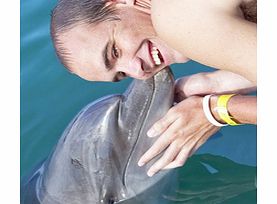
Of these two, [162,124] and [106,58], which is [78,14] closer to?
[106,58]

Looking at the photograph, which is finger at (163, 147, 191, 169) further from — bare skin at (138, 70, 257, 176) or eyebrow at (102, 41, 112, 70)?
eyebrow at (102, 41, 112, 70)

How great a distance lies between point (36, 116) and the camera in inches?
158

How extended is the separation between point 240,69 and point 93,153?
1.05 meters

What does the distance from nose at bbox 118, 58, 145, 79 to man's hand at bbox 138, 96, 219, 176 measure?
0.82 feet

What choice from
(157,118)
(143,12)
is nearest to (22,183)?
(157,118)

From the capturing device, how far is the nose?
2.74 m

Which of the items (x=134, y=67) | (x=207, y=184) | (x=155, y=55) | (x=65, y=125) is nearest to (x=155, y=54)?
(x=155, y=55)

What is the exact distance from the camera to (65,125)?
12.5 ft

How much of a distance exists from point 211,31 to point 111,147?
99 centimetres

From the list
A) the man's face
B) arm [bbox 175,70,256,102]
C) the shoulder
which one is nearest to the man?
the man's face

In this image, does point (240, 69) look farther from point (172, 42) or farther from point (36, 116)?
point (36, 116)

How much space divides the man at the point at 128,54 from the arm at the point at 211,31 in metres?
0.36

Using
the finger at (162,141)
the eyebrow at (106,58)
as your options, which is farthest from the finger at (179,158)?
the eyebrow at (106,58)
